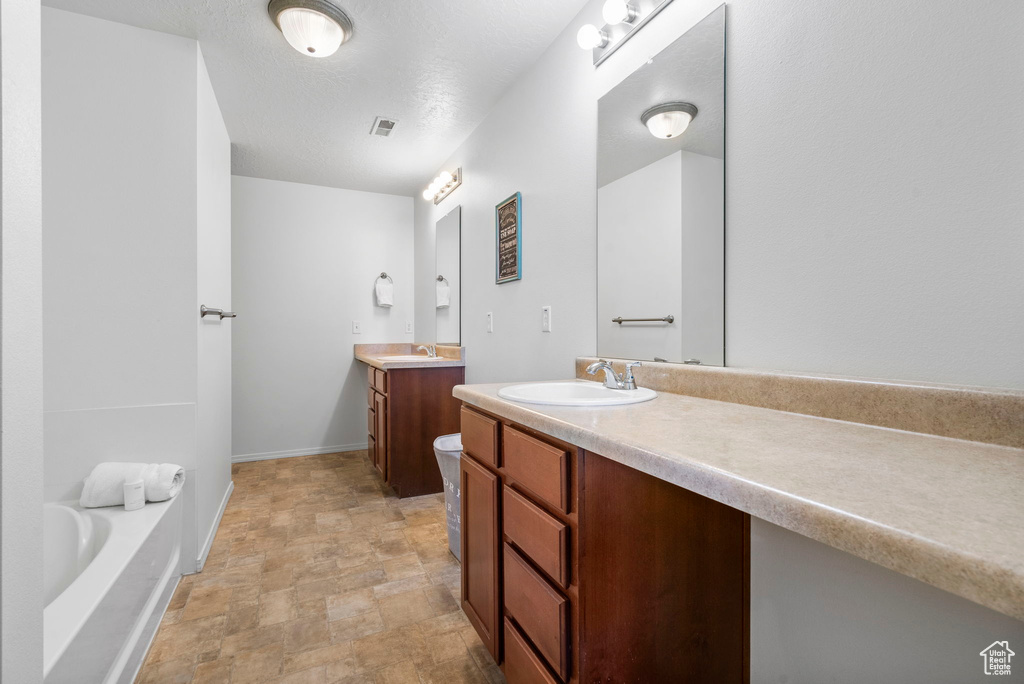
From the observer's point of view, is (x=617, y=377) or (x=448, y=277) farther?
(x=448, y=277)

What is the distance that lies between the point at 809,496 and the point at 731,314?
80 centimetres

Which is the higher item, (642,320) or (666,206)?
(666,206)

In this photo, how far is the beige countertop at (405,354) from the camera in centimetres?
288

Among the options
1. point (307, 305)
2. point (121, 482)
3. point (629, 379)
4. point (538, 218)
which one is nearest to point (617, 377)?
point (629, 379)

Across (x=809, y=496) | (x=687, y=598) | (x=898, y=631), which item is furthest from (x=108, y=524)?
(x=898, y=631)

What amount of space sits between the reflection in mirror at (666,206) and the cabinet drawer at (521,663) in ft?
2.89

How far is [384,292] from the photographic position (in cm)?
409

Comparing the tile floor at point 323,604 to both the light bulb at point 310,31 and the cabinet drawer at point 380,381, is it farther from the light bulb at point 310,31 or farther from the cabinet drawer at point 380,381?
the light bulb at point 310,31

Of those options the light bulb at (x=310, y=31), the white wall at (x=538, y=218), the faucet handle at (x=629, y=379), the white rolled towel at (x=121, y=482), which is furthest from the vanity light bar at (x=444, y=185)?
the white rolled towel at (x=121, y=482)

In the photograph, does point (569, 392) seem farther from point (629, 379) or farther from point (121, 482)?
point (121, 482)

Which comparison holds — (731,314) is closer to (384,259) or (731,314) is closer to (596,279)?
(596,279)

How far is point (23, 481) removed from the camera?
2.17 ft

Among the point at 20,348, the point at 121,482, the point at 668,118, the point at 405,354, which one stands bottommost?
the point at 121,482

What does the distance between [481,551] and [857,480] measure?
3.61ft
